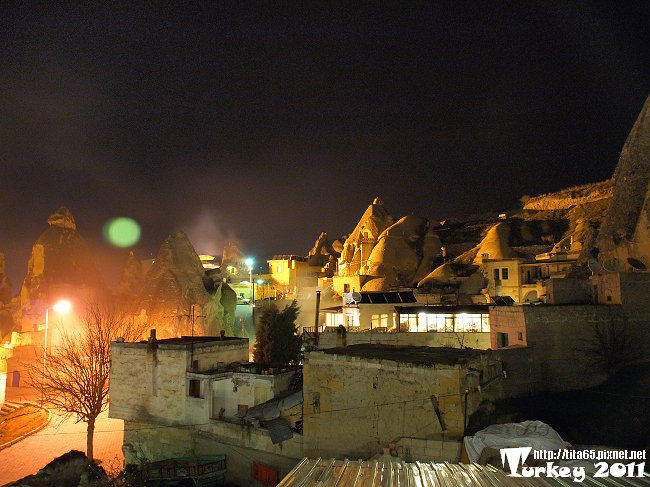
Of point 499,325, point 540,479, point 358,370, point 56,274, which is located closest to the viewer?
point 540,479

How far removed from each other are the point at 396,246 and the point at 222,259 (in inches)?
1378

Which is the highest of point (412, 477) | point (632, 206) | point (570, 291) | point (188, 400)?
point (632, 206)

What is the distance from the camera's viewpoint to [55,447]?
23.9 m

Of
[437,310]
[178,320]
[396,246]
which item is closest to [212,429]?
[437,310]

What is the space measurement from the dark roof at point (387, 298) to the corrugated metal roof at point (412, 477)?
26041mm

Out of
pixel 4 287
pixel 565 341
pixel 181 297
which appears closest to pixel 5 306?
pixel 4 287

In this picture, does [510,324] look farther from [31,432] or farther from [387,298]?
[31,432]

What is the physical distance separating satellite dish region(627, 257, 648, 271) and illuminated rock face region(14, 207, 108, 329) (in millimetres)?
64954

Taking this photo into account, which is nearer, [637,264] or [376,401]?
[376,401]

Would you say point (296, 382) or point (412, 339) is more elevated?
point (412, 339)

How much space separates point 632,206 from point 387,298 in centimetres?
1742

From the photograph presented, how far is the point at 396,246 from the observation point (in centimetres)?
5506

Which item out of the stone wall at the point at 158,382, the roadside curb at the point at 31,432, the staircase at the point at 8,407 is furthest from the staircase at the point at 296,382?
the staircase at the point at 8,407

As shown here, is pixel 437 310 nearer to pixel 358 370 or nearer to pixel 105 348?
pixel 358 370
